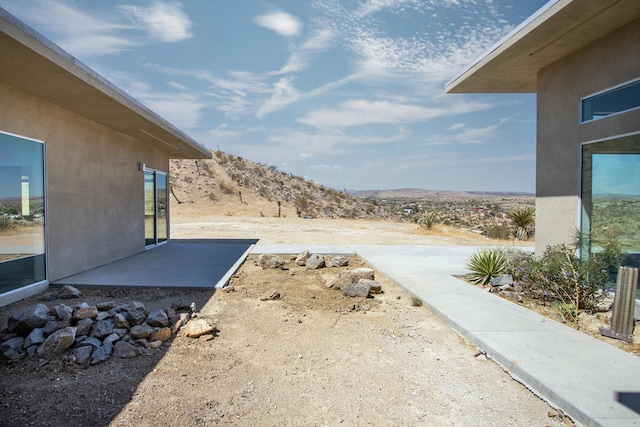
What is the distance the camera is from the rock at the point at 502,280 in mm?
7340

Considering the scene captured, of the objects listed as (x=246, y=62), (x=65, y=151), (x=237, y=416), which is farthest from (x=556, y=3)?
(x=246, y=62)

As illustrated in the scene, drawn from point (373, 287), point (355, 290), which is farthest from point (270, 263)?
point (373, 287)

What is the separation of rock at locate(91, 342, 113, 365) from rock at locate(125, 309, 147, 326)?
0.66 m

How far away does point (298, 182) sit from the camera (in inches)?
1977

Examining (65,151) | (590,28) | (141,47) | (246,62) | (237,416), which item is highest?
(246,62)

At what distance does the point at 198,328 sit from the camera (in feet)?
16.3

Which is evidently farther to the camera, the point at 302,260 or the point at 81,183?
the point at 302,260

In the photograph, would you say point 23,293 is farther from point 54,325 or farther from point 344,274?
point 344,274

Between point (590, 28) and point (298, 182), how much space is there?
145 ft

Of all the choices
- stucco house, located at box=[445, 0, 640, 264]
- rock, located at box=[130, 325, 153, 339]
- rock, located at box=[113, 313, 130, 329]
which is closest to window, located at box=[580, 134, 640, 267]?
stucco house, located at box=[445, 0, 640, 264]

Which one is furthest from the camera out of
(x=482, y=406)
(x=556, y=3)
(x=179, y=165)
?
(x=179, y=165)

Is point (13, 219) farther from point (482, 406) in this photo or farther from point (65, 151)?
point (482, 406)

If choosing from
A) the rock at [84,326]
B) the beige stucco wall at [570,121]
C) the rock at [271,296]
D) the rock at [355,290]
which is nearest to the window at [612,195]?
the beige stucco wall at [570,121]

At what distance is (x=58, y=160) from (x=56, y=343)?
4.75 m
